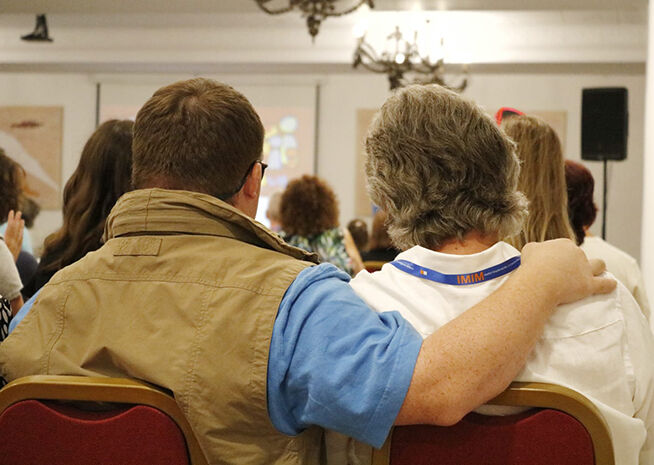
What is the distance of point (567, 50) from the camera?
26.4ft

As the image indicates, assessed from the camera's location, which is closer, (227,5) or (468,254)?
(468,254)

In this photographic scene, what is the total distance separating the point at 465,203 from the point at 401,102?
0.21m

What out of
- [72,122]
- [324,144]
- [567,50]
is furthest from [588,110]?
[72,122]

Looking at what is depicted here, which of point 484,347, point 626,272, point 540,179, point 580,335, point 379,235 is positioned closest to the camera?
point 484,347

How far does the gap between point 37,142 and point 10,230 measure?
8.20 m

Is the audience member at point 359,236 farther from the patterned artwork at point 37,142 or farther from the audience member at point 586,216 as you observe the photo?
the patterned artwork at point 37,142

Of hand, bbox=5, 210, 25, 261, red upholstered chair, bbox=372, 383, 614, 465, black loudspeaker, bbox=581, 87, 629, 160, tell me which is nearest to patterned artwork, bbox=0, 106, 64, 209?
black loudspeaker, bbox=581, 87, 629, 160

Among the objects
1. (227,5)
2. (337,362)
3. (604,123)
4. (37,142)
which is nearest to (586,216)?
(337,362)

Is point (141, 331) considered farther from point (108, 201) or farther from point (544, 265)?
point (108, 201)

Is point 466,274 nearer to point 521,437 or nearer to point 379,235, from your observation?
point 521,437

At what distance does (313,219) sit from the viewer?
4.41 meters

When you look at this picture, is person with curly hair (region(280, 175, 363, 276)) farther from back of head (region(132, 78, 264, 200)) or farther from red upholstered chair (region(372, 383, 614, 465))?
red upholstered chair (region(372, 383, 614, 465))

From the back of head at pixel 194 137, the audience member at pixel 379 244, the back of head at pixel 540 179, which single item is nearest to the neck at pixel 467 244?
the back of head at pixel 194 137

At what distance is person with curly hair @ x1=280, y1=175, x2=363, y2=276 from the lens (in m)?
4.37
